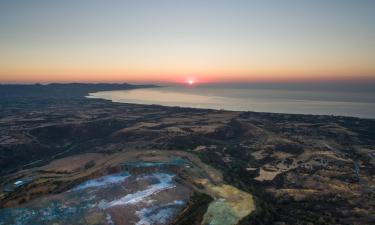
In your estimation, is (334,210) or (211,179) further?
(211,179)

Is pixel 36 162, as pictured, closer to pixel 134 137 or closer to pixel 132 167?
pixel 134 137

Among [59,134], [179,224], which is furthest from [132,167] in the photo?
[59,134]

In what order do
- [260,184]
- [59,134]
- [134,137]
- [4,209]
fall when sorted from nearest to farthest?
[4,209], [260,184], [134,137], [59,134]

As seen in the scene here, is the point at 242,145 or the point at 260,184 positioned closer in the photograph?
the point at 260,184

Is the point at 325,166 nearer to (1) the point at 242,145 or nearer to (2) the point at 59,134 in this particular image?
(1) the point at 242,145

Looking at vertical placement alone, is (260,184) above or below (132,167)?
below

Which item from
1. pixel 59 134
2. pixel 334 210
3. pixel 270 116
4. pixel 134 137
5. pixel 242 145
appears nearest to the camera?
pixel 334 210

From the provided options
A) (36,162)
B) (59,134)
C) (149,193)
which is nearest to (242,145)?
(149,193)

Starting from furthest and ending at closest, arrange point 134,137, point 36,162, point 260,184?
point 134,137, point 36,162, point 260,184

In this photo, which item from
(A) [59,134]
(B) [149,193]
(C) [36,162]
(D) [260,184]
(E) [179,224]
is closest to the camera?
(E) [179,224]
